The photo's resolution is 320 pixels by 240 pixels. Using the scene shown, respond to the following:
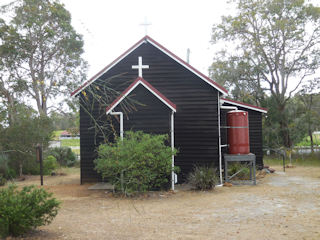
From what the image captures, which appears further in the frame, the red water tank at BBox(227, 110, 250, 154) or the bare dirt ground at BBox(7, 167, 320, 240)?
the red water tank at BBox(227, 110, 250, 154)

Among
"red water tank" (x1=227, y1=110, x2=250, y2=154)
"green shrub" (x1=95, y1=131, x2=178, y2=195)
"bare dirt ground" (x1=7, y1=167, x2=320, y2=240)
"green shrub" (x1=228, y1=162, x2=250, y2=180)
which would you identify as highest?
"red water tank" (x1=227, y1=110, x2=250, y2=154)

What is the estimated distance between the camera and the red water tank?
12.9 m

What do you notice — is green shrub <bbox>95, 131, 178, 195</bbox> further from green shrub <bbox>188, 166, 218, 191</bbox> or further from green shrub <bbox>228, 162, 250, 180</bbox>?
green shrub <bbox>228, 162, 250, 180</bbox>

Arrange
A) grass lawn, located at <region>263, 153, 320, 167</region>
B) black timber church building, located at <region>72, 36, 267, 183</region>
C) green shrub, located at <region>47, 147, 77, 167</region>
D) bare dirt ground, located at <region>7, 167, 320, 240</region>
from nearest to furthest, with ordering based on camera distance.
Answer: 1. bare dirt ground, located at <region>7, 167, 320, 240</region>
2. black timber church building, located at <region>72, 36, 267, 183</region>
3. grass lawn, located at <region>263, 153, 320, 167</region>
4. green shrub, located at <region>47, 147, 77, 167</region>

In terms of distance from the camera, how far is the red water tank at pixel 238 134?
12883 millimetres

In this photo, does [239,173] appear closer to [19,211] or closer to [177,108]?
[177,108]

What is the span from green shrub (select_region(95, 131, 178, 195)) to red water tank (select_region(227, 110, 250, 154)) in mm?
3463

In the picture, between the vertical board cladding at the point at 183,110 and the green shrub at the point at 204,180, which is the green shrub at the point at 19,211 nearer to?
the green shrub at the point at 204,180

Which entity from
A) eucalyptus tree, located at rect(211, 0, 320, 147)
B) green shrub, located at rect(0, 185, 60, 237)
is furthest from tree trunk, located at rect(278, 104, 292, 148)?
green shrub, located at rect(0, 185, 60, 237)

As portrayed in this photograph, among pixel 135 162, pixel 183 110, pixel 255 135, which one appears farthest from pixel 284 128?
pixel 135 162

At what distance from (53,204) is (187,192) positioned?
5.77 m

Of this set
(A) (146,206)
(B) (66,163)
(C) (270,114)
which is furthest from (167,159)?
(C) (270,114)

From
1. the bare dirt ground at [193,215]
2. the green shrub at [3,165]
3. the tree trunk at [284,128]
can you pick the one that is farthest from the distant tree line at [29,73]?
the tree trunk at [284,128]

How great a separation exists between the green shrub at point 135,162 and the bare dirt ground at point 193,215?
1.66 feet
